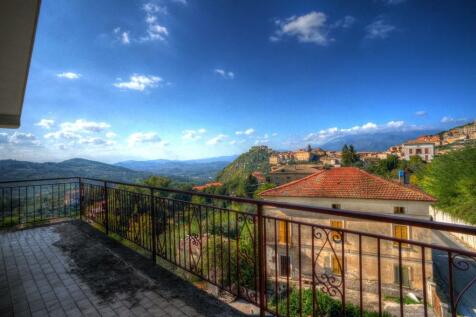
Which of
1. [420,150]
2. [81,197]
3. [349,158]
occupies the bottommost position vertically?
→ [81,197]

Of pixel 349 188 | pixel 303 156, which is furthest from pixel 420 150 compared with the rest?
pixel 349 188

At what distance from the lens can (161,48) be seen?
970cm

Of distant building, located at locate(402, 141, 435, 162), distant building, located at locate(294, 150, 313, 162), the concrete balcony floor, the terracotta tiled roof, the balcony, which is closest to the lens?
the balcony

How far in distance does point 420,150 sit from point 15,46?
6864 centimetres

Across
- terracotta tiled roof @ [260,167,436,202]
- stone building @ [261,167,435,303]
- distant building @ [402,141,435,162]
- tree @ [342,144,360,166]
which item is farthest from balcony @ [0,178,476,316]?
distant building @ [402,141,435,162]

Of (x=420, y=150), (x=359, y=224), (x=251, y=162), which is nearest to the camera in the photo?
(x=359, y=224)

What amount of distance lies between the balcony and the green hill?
212 feet

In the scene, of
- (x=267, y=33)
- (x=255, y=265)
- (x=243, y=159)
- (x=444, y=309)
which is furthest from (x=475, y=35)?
(x=243, y=159)

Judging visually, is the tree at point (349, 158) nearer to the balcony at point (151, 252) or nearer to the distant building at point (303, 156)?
the distant building at point (303, 156)

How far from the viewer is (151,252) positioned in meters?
3.28

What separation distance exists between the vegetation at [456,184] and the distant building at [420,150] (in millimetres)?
34751

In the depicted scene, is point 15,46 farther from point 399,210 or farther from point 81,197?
point 399,210

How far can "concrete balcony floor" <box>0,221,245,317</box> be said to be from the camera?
2125 millimetres

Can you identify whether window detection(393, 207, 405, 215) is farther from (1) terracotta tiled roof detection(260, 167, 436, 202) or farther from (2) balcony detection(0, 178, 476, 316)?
(2) balcony detection(0, 178, 476, 316)
